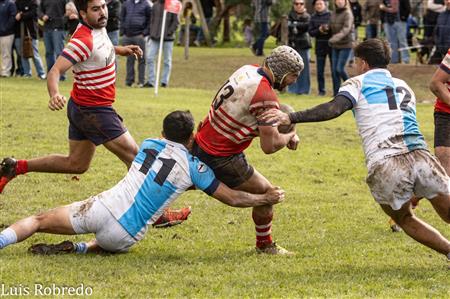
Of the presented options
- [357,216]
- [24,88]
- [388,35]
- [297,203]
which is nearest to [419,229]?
[357,216]

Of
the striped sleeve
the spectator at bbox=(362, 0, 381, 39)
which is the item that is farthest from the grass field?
the spectator at bbox=(362, 0, 381, 39)

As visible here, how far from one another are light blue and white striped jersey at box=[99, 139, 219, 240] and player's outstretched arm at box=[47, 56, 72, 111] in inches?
32.9

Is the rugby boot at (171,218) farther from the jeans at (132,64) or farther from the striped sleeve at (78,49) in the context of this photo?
the jeans at (132,64)

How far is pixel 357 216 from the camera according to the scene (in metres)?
10.2

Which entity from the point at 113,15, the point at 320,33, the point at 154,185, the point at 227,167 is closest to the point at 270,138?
the point at 227,167

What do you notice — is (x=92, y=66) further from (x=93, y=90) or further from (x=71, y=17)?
(x=71, y=17)

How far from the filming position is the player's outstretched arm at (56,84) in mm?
8219

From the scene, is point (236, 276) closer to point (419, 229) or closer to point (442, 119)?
point (419, 229)

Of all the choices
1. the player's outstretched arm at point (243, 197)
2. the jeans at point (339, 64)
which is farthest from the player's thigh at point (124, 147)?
the jeans at point (339, 64)

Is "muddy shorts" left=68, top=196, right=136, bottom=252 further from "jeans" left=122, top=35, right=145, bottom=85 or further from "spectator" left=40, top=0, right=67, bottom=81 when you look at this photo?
"spectator" left=40, top=0, right=67, bottom=81

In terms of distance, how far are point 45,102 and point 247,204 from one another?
38.0 ft

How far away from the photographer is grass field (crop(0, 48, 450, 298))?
700 cm

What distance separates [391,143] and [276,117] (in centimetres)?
89

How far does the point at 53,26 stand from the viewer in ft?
79.6
